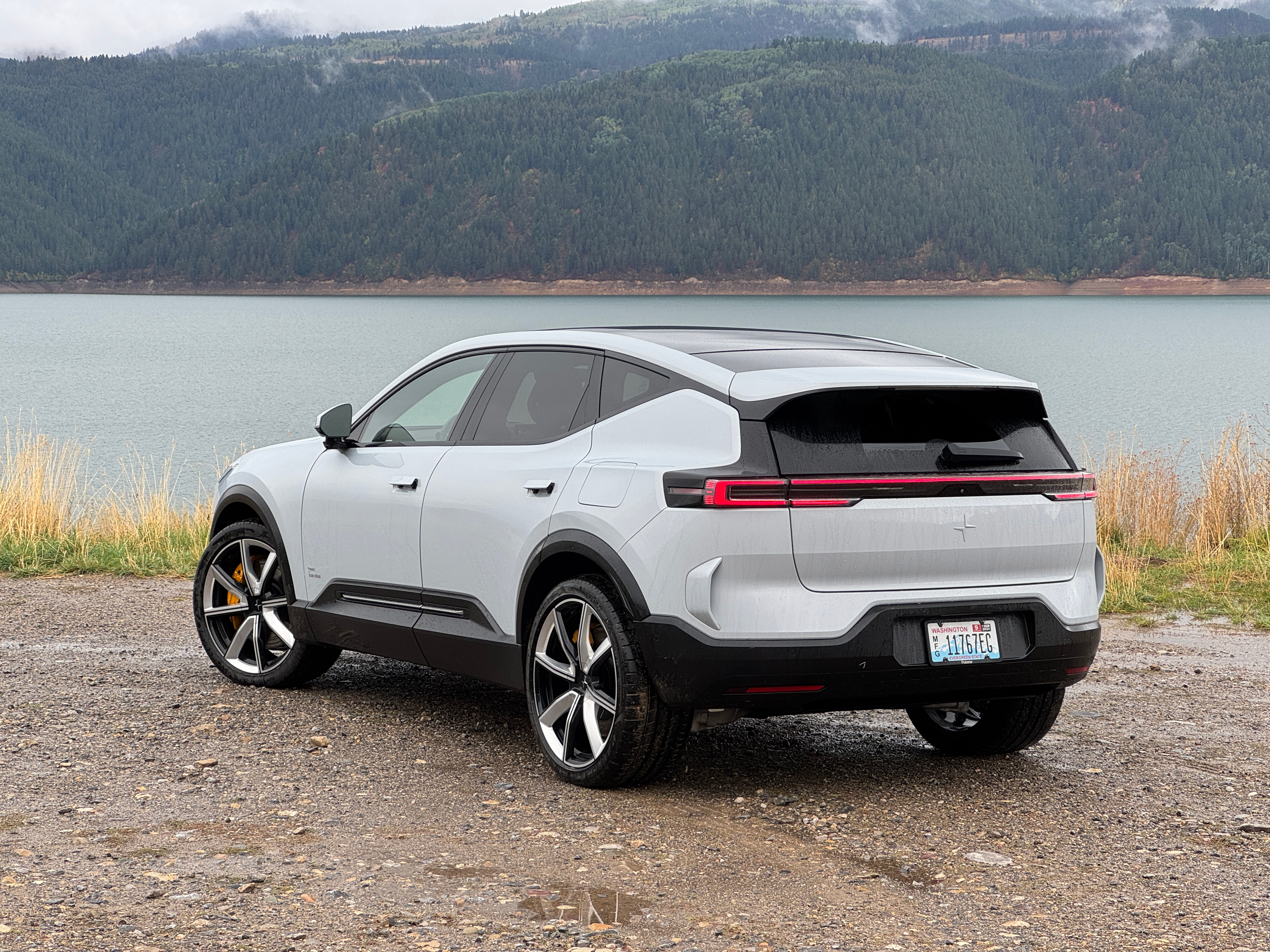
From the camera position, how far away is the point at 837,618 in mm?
4449

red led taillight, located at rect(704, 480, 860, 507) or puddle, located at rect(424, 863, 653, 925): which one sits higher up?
red led taillight, located at rect(704, 480, 860, 507)

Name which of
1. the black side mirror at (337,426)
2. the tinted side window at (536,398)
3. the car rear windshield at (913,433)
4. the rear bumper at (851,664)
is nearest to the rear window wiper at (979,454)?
the car rear windshield at (913,433)

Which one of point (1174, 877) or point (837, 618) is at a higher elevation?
point (837, 618)

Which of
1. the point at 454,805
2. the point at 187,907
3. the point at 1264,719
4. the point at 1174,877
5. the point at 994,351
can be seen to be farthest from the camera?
the point at 994,351

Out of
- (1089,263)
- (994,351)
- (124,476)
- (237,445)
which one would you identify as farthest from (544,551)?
(1089,263)

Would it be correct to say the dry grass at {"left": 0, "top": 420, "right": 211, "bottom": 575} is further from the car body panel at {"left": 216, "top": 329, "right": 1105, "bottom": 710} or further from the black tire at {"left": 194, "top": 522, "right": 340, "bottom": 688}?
the car body panel at {"left": 216, "top": 329, "right": 1105, "bottom": 710}

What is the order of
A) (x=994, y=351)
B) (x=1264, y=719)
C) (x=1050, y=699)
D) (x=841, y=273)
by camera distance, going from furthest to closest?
(x=841, y=273) < (x=994, y=351) < (x=1264, y=719) < (x=1050, y=699)

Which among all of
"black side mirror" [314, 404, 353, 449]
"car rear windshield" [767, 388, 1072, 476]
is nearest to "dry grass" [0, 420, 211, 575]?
"black side mirror" [314, 404, 353, 449]

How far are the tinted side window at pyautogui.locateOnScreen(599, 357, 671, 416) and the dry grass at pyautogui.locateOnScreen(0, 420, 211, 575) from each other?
7.02m

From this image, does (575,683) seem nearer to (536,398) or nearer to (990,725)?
(536,398)

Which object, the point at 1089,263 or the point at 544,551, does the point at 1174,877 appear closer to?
the point at 544,551

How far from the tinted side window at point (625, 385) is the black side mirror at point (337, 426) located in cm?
151

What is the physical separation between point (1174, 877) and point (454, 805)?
234 cm

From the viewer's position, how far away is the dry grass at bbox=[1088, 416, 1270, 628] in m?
10.5
